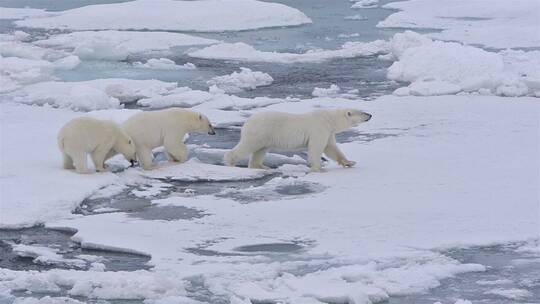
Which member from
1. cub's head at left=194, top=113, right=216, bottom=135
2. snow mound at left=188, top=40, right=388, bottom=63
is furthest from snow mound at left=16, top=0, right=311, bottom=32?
cub's head at left=194, top=113, right=216, bottom=135

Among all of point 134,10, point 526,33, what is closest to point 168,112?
point 526,33

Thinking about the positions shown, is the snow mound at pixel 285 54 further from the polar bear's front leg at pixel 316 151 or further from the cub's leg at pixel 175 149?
the polar bear's front leg at pixel 316 151

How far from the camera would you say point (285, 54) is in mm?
16641

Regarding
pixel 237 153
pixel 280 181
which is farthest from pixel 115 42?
pixel 280 181

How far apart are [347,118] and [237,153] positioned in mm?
1013

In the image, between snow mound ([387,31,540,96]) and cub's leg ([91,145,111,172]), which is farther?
snow mound ([387,31,540,96])

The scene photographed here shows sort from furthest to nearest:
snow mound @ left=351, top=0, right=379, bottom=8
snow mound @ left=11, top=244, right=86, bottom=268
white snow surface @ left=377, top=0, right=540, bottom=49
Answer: snow mound @ left=351, top=0, right=379, bottom=8, white snow surface @ left=377, top=0, right=540, bottom=49, snow mound @ left=11, top=244, right=86, bottom=268

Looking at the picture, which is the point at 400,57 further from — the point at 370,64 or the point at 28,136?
the point at 28,136

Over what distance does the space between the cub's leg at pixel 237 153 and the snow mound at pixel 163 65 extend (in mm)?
6829

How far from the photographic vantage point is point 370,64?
15.7 m

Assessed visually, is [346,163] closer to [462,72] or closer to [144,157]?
[144,157]

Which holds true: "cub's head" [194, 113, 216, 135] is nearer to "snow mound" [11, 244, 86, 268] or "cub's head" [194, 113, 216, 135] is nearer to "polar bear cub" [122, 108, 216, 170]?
"polar bear cub" [122, 108, 216, 170]

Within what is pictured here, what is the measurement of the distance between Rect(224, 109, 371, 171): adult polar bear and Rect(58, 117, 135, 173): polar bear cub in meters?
0.99

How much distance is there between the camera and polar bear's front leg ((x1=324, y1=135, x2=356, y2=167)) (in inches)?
342
